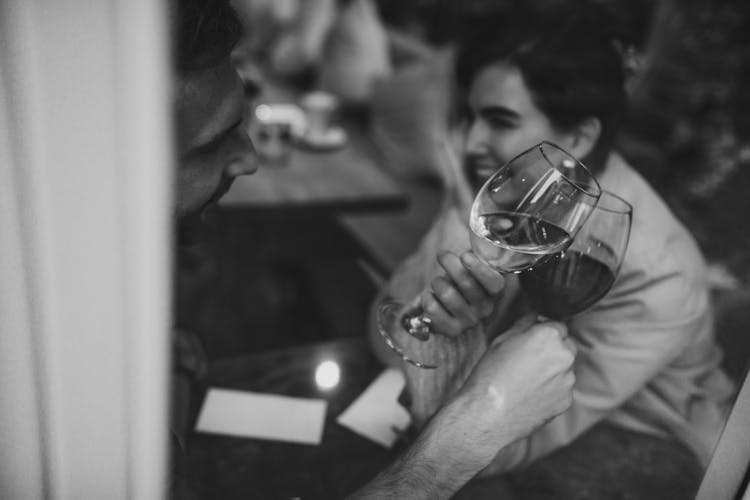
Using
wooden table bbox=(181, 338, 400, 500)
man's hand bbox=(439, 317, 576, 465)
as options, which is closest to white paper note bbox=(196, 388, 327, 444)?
wooden table bbox=(181, 338, 400, 500)

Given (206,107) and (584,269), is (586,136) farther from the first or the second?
(206,107)

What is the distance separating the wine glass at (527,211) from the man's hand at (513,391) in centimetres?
10

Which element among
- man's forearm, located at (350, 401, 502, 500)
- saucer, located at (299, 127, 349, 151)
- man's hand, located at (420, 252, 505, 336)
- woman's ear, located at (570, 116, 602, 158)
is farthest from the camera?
saucer, located at (299, 127, 349, 151)

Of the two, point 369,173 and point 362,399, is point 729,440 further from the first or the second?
point 369,173

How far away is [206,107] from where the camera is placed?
3.28 feet

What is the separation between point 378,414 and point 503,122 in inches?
31.6

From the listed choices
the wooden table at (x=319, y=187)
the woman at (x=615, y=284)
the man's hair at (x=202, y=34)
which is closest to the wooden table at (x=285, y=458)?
the woman at (x=615, y=284)

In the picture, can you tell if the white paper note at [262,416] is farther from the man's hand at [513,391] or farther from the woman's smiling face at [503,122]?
the woman's smiling face at [503,122]

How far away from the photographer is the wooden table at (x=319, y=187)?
2.19 meters

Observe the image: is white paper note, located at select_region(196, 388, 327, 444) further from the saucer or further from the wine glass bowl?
the saucer

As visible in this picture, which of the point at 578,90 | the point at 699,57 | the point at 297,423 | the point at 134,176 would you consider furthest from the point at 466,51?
the point at 699,57

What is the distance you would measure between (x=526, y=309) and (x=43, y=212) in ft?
3.49

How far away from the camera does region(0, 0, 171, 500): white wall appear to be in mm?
277

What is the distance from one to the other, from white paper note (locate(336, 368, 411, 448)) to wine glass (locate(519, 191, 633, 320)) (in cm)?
35
